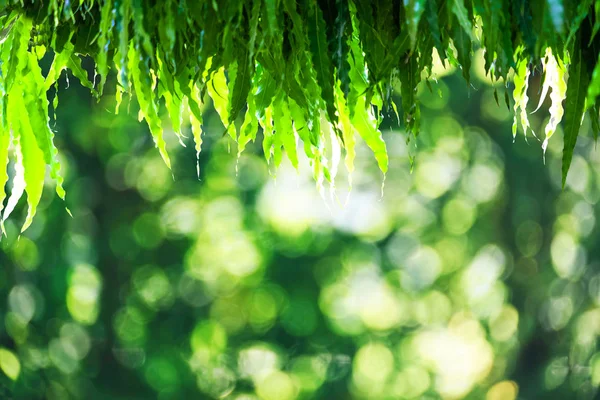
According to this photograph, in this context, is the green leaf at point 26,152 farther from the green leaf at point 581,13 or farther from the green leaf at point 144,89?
the green leaf at point 581,13

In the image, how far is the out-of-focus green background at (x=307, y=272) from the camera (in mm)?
4430

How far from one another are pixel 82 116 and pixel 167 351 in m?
1.55

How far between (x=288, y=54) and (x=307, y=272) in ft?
Result: 12.9

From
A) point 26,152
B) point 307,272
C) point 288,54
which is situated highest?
point 288,54

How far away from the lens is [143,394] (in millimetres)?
4496

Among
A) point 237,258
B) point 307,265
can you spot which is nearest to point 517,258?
A: point 307,265

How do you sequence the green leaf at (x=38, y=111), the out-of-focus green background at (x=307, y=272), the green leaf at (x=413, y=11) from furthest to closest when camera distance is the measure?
the out-of-focus green background at (x=307, y=272)
the green leaf at (x=38, y=111)
the green leaf at (x=413, y=11)

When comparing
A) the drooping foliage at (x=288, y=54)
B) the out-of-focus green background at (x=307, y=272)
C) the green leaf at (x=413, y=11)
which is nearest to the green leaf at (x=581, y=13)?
the drooping foliage at (x=288, y=54)

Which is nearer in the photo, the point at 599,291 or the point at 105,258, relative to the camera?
the point at 105,258

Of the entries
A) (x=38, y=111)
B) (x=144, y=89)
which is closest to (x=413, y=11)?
(x=144, y=89)

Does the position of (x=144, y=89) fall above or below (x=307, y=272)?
above

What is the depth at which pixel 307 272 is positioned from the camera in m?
4.54

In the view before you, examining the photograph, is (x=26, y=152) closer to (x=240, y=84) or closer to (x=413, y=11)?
(x=240, y=84)

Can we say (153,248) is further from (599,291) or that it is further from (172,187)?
(599,291)
